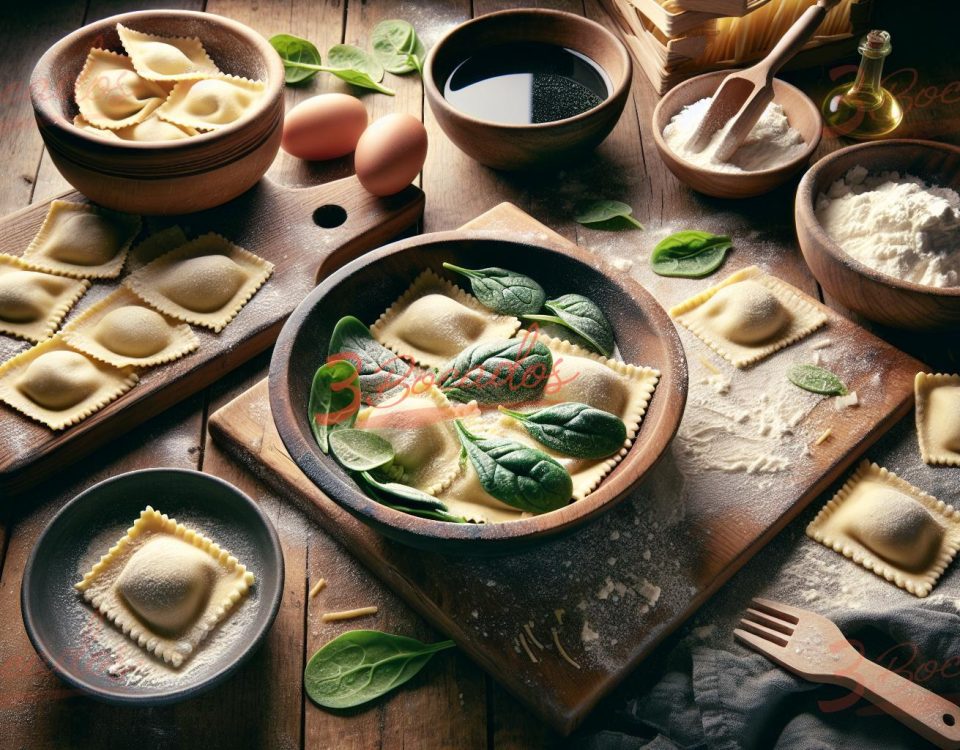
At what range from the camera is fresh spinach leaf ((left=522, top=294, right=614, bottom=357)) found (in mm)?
1408

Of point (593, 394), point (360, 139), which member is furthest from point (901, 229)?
point (360, 139)

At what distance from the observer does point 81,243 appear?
1.68 meters

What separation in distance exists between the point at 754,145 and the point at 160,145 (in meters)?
1.10

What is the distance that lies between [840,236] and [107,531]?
1261 millimetres

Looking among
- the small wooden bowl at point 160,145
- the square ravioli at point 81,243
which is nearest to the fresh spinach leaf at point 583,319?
the small wooden bowl at point 160,145

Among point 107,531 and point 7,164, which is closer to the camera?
point 107,531

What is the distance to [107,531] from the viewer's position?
4.37 feet

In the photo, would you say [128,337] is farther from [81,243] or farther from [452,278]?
[452,278]

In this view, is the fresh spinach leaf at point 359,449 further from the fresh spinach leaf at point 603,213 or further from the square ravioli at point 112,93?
the square ravioli at point 112,93

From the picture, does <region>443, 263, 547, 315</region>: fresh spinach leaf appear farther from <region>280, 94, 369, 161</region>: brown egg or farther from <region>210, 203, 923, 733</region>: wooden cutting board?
<region>280, 94, 369, 161</region>: brown egg

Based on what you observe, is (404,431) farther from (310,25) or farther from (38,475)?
(310,25)

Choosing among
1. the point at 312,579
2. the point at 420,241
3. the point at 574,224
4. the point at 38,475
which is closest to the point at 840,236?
the point at 574,224

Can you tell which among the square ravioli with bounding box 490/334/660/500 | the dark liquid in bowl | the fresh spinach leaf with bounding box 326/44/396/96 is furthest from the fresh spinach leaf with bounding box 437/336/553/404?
the fresh spinach leaf with bounding box 326/44/396/96

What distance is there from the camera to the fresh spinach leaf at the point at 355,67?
2.08 meters
